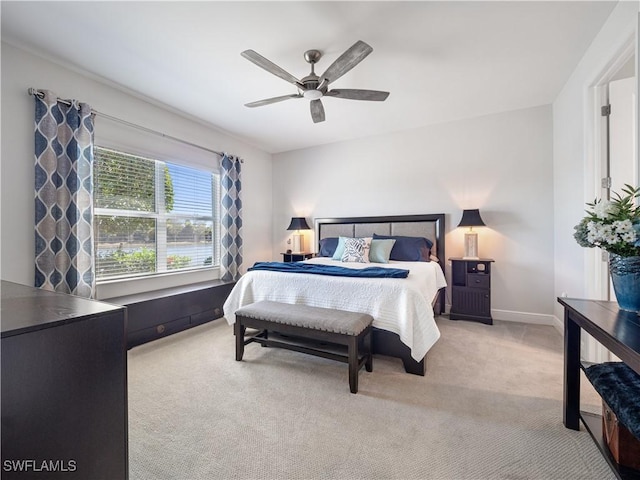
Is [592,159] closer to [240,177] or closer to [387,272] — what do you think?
[387,272]

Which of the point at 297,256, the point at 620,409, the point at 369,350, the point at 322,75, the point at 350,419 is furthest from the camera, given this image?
the point at 297,256

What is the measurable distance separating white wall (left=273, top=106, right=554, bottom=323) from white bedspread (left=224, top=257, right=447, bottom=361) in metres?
1.34

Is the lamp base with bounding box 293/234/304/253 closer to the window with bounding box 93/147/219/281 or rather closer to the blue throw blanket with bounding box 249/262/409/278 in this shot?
the window with bounding box 93/147/219/281

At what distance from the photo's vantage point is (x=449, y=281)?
384 centimetres

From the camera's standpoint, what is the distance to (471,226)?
138 inches

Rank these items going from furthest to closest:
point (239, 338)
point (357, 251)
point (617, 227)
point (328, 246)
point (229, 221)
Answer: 1. point (328, 246)
2. point (229, 221)
3. point (357, 251)
4. point (239, 338)
5. point (617, 227)

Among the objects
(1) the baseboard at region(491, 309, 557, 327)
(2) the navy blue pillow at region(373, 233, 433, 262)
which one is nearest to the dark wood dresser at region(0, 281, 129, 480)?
(2) the navy blue pillow at region(373, 233, 433, 262)

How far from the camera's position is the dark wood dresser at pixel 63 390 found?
68 cm

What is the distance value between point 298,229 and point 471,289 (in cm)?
277

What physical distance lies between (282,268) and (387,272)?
108cm

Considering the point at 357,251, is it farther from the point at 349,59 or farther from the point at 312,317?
the point at 349,59

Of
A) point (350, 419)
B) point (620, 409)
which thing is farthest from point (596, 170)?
point (350, 419)

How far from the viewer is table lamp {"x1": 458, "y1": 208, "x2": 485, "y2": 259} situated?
3480 mm

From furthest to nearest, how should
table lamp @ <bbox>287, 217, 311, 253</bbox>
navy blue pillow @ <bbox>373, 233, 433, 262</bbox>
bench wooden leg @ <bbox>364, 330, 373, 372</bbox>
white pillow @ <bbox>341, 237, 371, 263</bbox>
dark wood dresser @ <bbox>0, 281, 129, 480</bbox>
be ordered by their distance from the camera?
table lamp @ <bbox>287, 217, 311, 253</bbox> → navy blue pillow @ <bbox>373, 233, 433, 262</bbox> → white pillow @ <bbox>341, 237, 371, 263</bbox> → bench wooden leg @ <bbox>364, 330, 373, 372</bbox> → dark wood dresser @ <bbox>0, 281, 129, 480</bbox>
